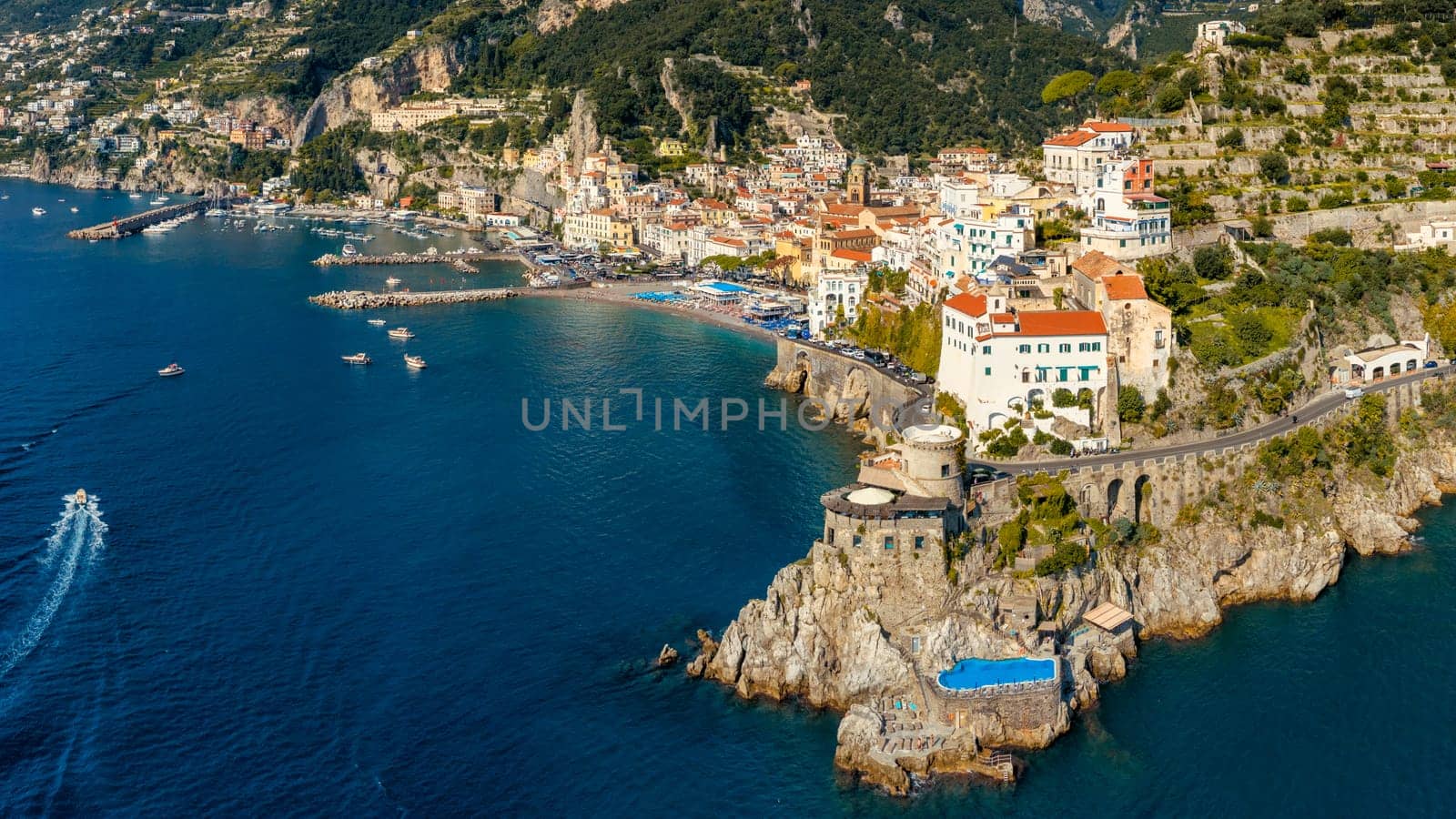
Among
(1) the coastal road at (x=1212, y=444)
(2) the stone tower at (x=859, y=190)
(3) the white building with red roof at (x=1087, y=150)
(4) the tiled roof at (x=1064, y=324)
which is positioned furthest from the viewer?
(2) the stone tower at (x=859, y=190)

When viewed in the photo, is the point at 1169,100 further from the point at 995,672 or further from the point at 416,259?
the point at 416,259

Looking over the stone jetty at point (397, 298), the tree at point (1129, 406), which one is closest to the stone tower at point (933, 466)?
the tree at point (1129, 406)

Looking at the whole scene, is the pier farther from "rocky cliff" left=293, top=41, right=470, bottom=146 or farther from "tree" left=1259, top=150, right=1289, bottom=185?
"rocky cliff" left=293, top=41, right=470, bottom=146

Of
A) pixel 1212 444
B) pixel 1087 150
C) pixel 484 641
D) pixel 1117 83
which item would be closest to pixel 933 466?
pixel 1212 444

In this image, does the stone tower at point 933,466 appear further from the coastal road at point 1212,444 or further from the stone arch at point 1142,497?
the stone arch at point 1142,497

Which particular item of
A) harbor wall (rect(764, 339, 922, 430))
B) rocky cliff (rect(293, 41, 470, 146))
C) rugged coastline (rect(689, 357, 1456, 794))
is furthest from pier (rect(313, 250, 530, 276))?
rugged coastline (rect(689, 357, 1456, 794))

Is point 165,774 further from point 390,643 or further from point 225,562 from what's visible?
point 225,562

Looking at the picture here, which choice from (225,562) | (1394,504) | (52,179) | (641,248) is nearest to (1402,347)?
(1394,504)
